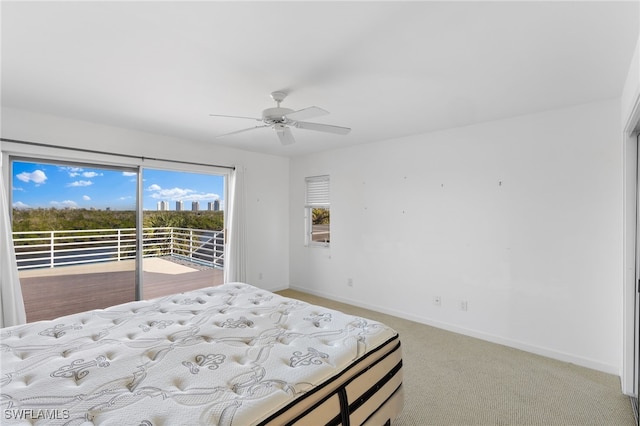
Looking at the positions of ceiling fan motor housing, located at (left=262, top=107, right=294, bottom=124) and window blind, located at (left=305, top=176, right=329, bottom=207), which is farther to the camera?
window blind, located at (left=305, top=176, right=329, bottom=207)

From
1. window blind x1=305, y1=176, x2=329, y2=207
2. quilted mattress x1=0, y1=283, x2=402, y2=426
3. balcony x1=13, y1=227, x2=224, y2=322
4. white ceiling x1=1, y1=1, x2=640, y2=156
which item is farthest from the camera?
window blind x1=305, y1=176, x2=329, y2=207

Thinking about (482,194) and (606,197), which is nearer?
(606,197)

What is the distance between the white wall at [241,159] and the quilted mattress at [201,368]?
2.20m

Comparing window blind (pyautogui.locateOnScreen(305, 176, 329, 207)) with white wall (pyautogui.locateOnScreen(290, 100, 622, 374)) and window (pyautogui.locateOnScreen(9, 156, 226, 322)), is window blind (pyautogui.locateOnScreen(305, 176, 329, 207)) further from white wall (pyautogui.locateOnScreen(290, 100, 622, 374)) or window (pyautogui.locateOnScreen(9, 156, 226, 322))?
window (pyautogui.locateOnScreen(9, 156, 226, 322))

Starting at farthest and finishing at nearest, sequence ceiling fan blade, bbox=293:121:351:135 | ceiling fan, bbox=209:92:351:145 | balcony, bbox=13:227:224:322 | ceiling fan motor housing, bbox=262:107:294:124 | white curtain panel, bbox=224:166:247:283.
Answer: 1. white curtain panel, bbox=224:166:247:283
2. balcony, bbox=13:227:224:322
3. ceiling fan blade, bbox=293:121:351:135
4. ceiling fan motor housing, bbox=262:107:294:124
5. ceiling fan, bbox=209:92:351:145

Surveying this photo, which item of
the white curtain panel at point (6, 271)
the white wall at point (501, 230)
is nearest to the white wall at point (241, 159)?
the white curtain panel at point (6, 271)

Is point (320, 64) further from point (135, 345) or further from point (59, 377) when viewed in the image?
point (59, 377)

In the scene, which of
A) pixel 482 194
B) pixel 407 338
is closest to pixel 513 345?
pixel 407 338

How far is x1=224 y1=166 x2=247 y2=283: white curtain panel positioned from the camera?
4.57 metres

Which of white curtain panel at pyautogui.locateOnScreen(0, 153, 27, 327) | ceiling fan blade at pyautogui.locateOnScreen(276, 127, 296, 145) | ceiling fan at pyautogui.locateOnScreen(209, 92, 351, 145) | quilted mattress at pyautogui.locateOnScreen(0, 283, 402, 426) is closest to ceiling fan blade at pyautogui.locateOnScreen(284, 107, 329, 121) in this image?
ceiling fan at pyautogui.locateOnScreen(209, 92, 351, 145)

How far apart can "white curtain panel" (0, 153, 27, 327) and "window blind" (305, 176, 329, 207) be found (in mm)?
3670

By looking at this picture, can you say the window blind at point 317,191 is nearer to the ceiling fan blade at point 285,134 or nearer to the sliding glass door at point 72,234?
the ceiling fan blade at point 285,134

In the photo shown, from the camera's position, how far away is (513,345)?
10.4 ft

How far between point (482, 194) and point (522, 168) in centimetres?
46
